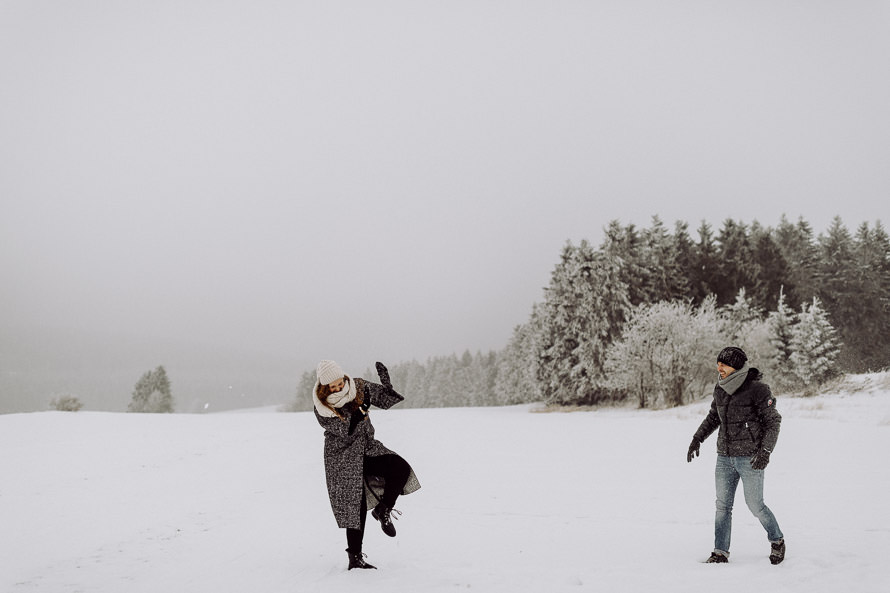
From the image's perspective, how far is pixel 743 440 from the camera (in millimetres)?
5730

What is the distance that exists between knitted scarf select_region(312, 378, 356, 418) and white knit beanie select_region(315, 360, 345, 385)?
92 millimetres

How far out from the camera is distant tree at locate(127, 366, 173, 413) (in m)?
71.4

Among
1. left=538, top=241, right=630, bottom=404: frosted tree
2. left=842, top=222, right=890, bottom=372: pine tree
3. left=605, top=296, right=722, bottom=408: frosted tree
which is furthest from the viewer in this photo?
left=842, top=222, right=890, bottom=372: pine tree

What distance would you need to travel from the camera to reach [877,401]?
70.0ft

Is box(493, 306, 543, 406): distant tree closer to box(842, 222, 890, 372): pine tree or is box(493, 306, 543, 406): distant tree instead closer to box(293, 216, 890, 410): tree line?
box(293, 216, 890, 410): tree line

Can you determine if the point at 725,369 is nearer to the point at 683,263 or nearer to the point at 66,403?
the point at 683,263

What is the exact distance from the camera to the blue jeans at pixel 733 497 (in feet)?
18.2

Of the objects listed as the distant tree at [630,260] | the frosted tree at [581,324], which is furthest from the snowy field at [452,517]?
the distant tree at [630,260]

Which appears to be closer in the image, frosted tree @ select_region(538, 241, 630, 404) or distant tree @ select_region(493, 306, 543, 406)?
frosted tree @ select_region(538, 241, 630, 404)

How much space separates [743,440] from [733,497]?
67 cm

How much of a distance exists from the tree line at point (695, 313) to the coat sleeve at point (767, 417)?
29.5 m

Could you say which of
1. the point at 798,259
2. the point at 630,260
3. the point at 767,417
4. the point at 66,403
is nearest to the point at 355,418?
the point at 767,417

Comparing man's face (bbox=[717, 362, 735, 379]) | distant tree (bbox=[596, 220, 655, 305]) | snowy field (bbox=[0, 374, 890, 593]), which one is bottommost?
snowy field (bbox=[0, 374, 890, 593])

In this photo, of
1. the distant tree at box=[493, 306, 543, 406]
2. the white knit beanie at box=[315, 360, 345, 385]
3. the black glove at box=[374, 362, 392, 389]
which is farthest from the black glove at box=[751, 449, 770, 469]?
the distant tree at box=[493, 306, 543, 406]
